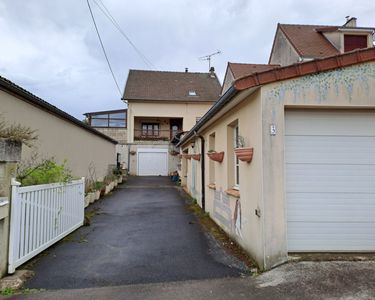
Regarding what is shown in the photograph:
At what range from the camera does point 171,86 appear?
29.4 m

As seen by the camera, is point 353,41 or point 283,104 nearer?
point 283,104

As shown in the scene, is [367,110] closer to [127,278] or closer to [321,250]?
[321,250]

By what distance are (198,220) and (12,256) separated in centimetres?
508

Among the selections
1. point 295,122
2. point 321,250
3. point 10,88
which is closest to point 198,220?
point 321,250

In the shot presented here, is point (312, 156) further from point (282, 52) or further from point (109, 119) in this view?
point (109, 119)

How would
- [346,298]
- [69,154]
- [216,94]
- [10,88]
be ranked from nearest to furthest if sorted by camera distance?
[346,298], [10,88], [69,154], [216,94]

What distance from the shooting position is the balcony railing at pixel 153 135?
27312 millimetres

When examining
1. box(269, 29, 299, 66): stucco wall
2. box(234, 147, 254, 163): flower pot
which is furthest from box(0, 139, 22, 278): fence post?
box(269, 29, 299, 66): stucco wall

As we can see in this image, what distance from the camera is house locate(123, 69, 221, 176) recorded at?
1028 inches

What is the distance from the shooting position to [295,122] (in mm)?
4363

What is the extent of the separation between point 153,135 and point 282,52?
1596 centimetres

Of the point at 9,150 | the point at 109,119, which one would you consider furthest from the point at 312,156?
the point at 109,119

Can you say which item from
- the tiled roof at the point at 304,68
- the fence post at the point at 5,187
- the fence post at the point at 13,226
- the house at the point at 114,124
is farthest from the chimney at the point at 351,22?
the house at the point at 114,124

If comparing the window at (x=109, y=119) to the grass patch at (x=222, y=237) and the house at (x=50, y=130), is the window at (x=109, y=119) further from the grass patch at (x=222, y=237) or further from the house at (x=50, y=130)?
the grass patch at (x=222, y=237)
